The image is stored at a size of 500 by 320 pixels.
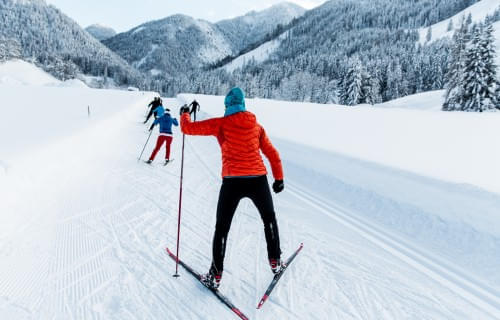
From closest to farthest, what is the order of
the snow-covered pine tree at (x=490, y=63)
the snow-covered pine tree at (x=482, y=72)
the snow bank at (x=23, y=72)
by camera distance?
the snow-covered pine tree at (x=490, y=63), the snow-covered pine tree at (x=482, y=72), the snow bank at (x=23, y=72)

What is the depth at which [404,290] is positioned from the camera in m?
3.29

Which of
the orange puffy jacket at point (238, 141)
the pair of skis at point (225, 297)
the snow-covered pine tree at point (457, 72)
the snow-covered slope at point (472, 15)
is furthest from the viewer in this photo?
the snow-covered slope at point (472, 15)

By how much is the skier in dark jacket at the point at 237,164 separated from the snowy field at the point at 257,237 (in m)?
0.59

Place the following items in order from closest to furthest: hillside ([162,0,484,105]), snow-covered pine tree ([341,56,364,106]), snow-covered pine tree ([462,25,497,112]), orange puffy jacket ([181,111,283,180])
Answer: orange puffy jacket ([181,111,283,180]), snow-covered pine tree ([462,25,497,112]), snow-covered pine tree ([341,56,364,106]), hillside ([162,0,484,105])

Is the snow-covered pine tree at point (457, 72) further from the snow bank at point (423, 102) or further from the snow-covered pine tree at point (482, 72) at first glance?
the snow bank at point (423, 102)

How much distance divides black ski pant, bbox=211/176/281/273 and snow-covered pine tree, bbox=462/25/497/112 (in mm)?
33658

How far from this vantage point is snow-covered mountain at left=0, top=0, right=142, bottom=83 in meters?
128

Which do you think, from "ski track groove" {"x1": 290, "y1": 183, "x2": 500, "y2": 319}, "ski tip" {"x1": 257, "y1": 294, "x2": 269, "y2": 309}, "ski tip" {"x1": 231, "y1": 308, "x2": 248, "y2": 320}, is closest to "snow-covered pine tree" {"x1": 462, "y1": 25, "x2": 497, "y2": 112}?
"ski track groove" {"x1": 290, "y1": 183, "x2": 500, "y2": 319}

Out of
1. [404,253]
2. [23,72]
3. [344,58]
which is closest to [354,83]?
[404,253]

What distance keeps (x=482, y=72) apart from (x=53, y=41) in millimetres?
168778

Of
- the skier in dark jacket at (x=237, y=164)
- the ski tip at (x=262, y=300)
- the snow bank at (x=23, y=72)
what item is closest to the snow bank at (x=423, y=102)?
the skier in dark jacket at (x=237, y=164)

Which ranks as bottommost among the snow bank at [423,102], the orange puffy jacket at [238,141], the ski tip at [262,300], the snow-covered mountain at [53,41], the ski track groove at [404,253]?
the ski tip at [262,300]

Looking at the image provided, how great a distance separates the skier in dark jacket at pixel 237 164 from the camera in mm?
3023

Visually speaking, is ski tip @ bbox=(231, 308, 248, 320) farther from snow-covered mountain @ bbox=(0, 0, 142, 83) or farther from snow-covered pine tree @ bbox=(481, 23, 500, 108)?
snow-covered mountain @ bbox=(0, 0, 142, 83)
